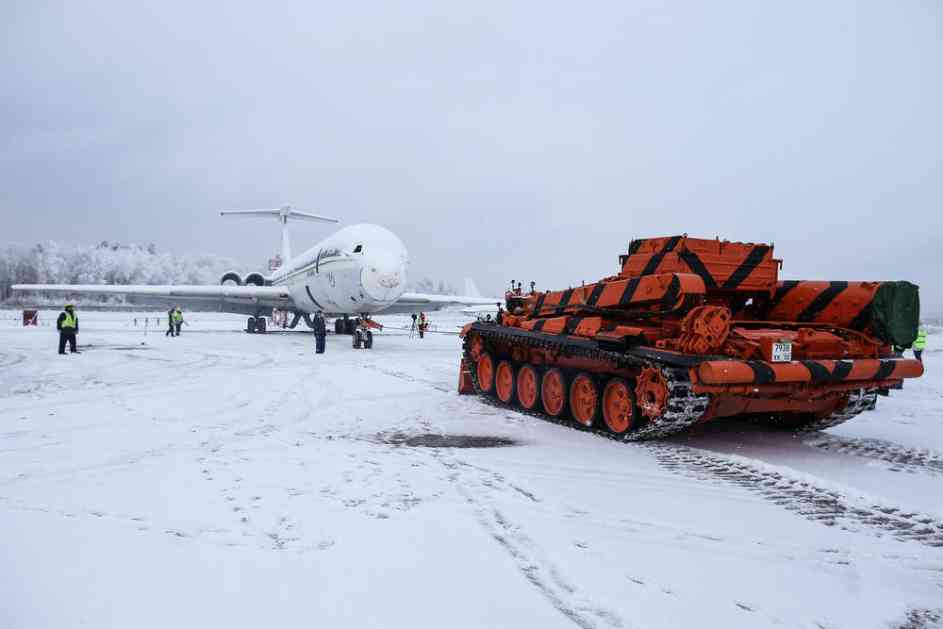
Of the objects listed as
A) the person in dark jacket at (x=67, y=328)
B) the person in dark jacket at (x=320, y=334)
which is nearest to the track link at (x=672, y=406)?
the person in dark jacket at (x=320, y=334)

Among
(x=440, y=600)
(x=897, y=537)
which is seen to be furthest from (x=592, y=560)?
(x=897, y=537)

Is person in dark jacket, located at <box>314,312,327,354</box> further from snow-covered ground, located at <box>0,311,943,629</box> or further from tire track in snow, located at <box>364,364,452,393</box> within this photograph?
snow-covered ground, located at <box>0,311,943,629</box>

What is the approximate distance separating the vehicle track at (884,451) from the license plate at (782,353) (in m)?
1.50

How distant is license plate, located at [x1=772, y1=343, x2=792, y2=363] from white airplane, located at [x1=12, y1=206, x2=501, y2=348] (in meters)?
16.1

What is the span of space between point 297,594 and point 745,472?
4442 millimetres

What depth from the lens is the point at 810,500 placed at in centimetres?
515

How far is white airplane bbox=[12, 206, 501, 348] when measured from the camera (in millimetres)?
21578

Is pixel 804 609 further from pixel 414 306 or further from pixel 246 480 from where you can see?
pixel 414 306

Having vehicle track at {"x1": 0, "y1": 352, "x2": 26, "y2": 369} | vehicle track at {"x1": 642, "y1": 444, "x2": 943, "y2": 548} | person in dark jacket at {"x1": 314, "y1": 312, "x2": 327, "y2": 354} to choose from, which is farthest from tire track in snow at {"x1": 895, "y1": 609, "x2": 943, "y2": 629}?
person in dark jacket at {"x1": 314, "y1": 312, "x2": 327, "y2": 354}

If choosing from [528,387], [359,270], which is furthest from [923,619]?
[359,270]

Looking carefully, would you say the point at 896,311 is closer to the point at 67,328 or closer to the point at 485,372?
the point at 485,372

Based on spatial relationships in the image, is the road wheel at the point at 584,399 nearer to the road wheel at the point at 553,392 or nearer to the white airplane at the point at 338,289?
the road wheel at the point at 553,392

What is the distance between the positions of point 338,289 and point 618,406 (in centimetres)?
1653

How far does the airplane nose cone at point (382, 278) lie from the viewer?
838 inches
